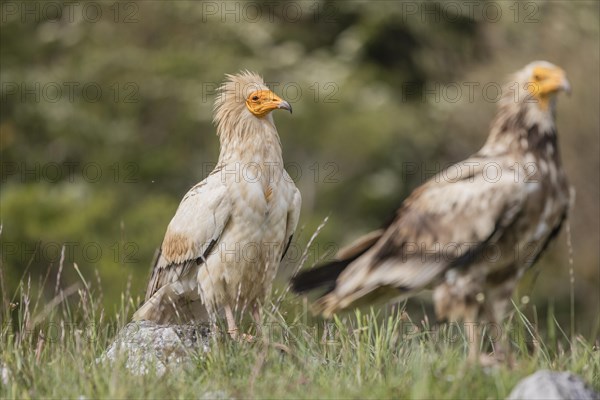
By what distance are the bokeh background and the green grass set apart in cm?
1476

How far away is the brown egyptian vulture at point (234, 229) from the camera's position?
7871mm

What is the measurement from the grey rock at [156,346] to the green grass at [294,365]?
3.2 inches

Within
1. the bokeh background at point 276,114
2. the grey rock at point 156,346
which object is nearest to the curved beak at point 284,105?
the grey rock at point 156,346

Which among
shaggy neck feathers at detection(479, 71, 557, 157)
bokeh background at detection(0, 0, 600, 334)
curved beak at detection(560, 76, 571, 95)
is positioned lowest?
bokeh background at detection(0, 0, 600, 334)

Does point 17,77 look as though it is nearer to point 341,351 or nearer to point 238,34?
point 238,34

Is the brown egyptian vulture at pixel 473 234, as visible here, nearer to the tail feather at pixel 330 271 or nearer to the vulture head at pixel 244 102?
the tail feather at pixel 330 271

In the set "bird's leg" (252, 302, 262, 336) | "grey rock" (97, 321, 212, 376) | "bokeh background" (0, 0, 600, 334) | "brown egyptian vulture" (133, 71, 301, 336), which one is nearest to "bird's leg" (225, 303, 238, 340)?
"brown egyptian vulture" (133, 71, 301, 336)

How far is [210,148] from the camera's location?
26.7m

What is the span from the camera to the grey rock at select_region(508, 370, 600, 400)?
5067 millimetres

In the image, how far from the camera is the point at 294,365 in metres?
5.96

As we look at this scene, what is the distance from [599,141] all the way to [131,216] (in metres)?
9.74

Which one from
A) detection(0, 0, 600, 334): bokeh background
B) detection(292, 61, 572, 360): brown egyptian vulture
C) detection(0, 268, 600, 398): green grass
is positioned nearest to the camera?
detection(0, 268, 600, 398): green grass

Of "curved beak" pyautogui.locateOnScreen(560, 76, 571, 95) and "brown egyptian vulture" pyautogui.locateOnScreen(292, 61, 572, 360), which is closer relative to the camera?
"brown egyptian vulture" pyautogui.locateOnScreen(292, 61, 572, 360)

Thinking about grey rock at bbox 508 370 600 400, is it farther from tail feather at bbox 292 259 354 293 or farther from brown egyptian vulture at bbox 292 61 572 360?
tail feather at bbox 292 259 354 293
